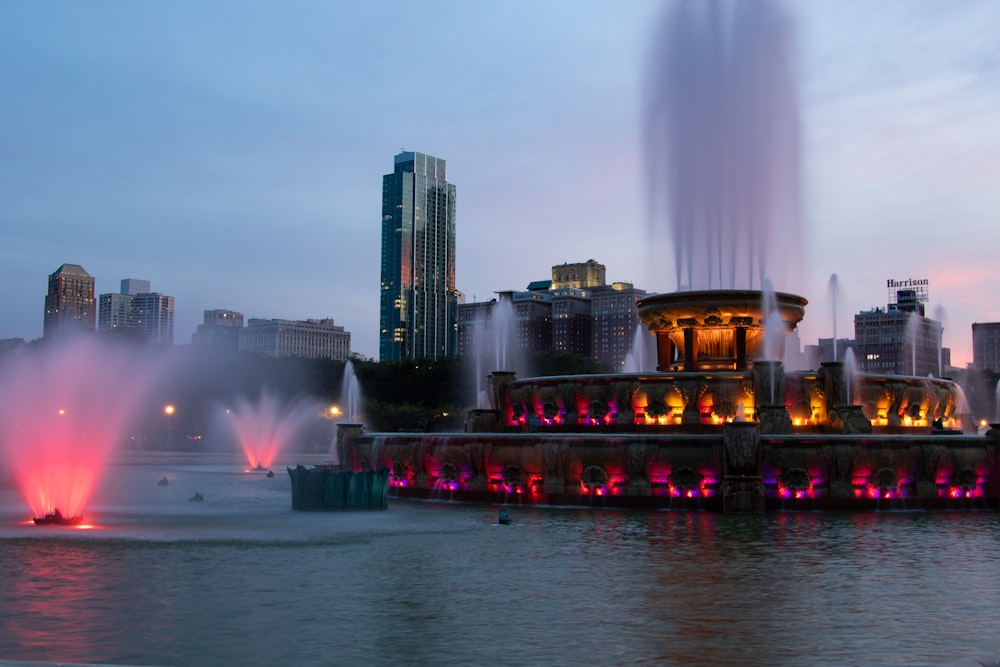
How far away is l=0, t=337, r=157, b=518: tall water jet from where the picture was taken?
24.1 meters

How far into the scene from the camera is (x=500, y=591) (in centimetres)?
1431

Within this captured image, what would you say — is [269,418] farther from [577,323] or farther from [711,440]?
[711,440]

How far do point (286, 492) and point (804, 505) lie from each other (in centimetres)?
1731

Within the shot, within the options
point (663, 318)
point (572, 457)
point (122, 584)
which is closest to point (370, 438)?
point (572, 457)

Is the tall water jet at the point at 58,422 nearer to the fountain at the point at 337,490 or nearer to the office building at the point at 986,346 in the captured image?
the fountain at the point at 337,490

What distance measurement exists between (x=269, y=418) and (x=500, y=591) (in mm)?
88591

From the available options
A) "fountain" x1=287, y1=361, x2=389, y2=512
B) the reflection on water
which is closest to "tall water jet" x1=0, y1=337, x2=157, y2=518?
the reflection on water

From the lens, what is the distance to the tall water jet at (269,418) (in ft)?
299

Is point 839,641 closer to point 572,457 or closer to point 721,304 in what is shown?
point 572,457

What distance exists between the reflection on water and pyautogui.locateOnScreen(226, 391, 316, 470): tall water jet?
2602 inches

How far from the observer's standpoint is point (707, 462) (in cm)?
2720

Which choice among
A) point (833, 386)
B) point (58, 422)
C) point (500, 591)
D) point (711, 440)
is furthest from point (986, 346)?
point (500, 591)

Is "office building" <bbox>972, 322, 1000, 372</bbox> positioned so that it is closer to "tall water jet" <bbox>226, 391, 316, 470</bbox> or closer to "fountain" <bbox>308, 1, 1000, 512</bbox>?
"tall water jet" <bbox>226, 391, 316, 470</bbox>

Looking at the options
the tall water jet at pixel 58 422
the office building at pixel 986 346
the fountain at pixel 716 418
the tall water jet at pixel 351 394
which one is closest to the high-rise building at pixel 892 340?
the office building at pixel 986 346
